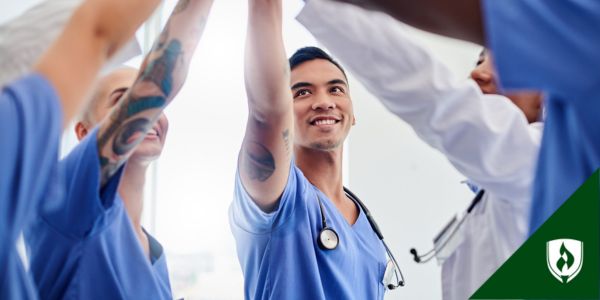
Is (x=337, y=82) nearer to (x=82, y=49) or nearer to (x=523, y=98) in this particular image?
(x=523, y=98)

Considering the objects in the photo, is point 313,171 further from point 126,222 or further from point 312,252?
point 126,222

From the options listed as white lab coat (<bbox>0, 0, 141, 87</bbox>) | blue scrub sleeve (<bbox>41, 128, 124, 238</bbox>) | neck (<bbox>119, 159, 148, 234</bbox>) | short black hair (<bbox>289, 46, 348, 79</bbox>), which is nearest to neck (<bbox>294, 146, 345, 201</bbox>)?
short black hair (<bbox>289, 46, 348, 79</bbox>)

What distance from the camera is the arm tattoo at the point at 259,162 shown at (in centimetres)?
111

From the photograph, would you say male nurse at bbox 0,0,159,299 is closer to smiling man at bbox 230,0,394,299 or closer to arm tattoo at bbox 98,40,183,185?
arm tattoo at bbox 98,40,183,185

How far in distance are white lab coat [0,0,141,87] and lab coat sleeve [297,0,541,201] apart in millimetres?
417

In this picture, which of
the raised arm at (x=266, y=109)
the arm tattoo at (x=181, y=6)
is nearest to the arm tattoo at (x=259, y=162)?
the raised arm at (x=266, y=109)

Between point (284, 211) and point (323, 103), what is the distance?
379 millimetres

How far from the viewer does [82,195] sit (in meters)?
0.81

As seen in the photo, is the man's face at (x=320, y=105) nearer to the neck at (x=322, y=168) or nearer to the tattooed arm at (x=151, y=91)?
the neck at (x=322, y=168)

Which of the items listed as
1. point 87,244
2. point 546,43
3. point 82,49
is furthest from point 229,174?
point 546,43

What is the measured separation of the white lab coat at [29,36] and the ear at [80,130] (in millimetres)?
587

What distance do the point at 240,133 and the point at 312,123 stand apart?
104 centimetres

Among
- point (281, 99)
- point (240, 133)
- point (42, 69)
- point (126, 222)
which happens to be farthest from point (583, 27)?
point (240, 133)

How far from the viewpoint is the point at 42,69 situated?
48cm
